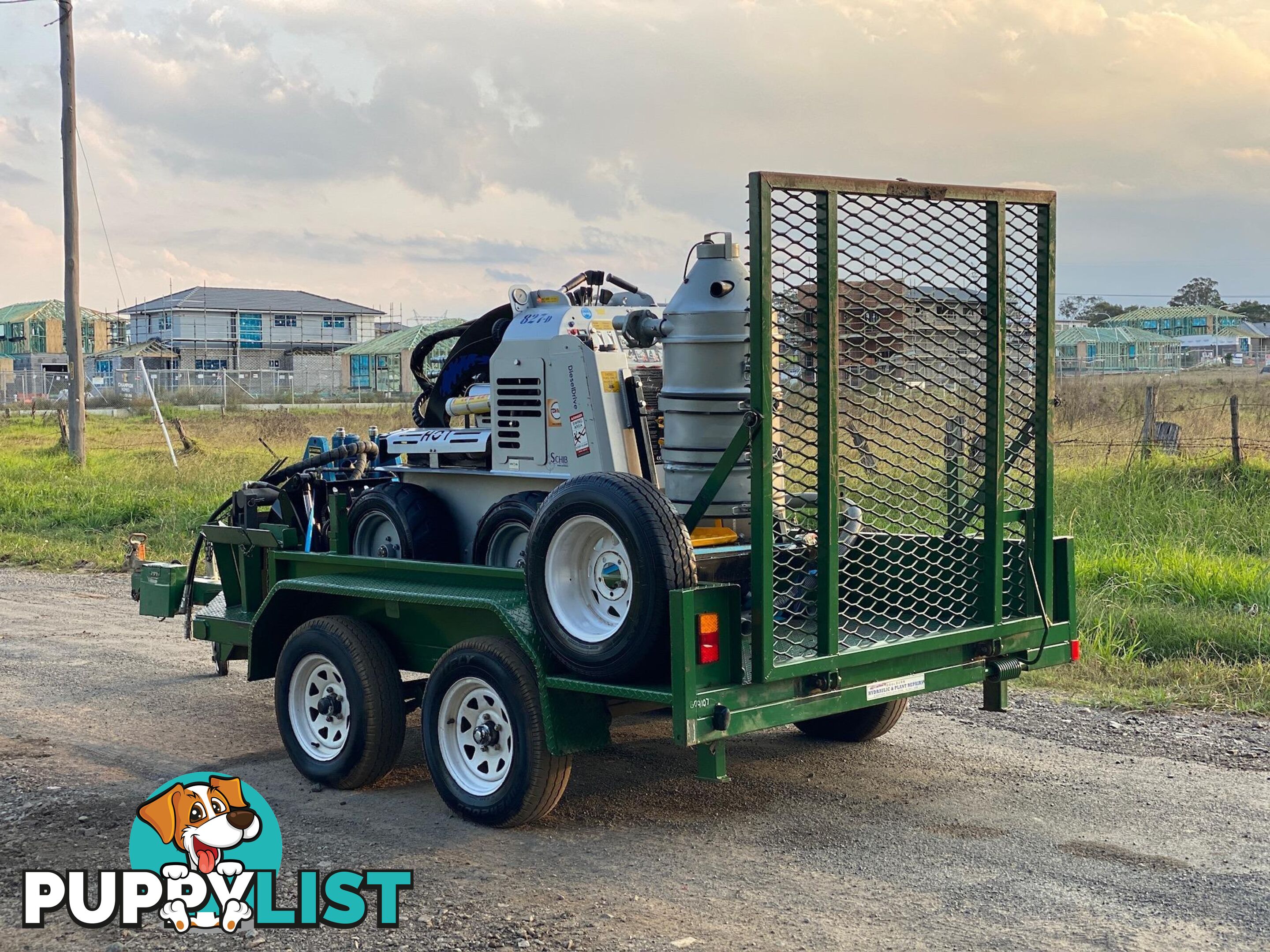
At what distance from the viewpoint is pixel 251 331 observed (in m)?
86.6

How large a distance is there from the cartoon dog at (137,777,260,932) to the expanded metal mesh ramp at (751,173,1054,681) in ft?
7.30

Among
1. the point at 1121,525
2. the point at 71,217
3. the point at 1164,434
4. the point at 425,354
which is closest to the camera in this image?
the point at 425,354

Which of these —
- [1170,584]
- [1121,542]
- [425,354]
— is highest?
[425,354]

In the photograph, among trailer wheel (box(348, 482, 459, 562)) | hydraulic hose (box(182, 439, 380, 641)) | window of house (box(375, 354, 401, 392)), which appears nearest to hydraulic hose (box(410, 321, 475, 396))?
hydraulic hose (box(182, 439, 380, 641))

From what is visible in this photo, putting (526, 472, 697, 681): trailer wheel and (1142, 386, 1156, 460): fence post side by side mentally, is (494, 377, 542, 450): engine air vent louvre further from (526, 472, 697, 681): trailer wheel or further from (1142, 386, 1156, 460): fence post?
(1142, 386, 1156, 460): fence post

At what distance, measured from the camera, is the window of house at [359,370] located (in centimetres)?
7756

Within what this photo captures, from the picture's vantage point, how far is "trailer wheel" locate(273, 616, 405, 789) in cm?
649

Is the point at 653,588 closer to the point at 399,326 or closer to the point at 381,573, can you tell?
the point at 381,573

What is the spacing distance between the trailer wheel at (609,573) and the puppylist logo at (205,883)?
117 centimetres

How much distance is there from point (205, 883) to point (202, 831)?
37cm

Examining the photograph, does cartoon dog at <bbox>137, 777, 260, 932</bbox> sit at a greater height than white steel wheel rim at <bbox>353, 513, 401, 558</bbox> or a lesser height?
lesser

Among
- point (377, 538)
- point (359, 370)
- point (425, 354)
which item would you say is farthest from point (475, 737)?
point (359, 370)

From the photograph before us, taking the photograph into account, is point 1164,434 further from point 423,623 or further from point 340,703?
point 340,703

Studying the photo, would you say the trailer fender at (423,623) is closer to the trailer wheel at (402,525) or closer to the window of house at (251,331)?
the trailer wheel at (402,525)
